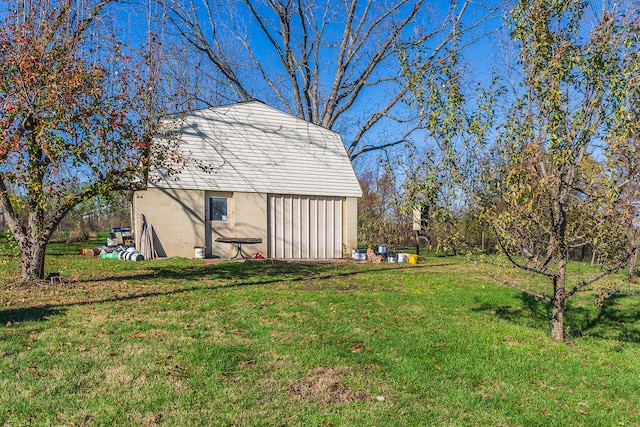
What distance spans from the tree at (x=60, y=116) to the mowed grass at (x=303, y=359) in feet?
5.27

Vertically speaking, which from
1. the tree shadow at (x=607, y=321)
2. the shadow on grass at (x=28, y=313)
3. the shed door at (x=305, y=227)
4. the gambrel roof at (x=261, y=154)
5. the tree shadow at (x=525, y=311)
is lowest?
the tree shadow at (x=607, y=321)

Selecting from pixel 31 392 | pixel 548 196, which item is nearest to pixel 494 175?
pixel 548 196

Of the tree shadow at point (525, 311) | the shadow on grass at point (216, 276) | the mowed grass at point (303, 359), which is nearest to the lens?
the mowed grass at point (303, 359)

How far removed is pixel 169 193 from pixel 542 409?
11.0 metres

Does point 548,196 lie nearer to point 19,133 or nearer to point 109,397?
point 109,397

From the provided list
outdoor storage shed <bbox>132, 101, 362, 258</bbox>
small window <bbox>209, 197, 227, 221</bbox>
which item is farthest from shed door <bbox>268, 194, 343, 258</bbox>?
small window <bbox>209, 197, 227, 221</bbox>

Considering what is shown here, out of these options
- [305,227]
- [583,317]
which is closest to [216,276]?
[305,227]

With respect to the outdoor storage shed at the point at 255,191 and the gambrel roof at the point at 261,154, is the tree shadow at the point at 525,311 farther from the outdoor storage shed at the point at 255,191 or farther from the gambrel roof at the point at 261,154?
the gambrel roof at the point at 261,154

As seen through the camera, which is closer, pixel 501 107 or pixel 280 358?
pixel 280 358

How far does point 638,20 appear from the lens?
412 centimetres

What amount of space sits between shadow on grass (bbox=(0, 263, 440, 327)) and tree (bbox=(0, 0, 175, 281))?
1818mm

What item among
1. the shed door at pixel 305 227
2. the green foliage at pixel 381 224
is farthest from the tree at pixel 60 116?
the green foliage at pixel 381 224

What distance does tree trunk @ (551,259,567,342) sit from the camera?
4824mm

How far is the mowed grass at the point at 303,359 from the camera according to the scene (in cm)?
300
